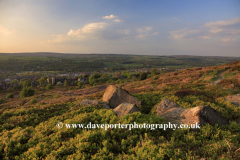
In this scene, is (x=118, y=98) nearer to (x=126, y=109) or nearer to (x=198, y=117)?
(x=126, y=109)

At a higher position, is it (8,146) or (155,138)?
(155,138)

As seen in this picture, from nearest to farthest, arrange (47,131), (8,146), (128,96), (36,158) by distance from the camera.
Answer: (36,158) → (8,146) → (47,131) → (128,96)

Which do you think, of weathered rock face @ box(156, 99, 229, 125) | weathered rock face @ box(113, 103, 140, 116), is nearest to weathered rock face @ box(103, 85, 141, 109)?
weathered rock face @ box(113, 103, 140, 116)

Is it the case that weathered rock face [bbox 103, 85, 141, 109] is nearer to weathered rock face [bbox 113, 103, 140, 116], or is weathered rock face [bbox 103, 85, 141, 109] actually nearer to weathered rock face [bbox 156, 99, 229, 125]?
weathered rock face [bbox 113, 103, 140, 116]

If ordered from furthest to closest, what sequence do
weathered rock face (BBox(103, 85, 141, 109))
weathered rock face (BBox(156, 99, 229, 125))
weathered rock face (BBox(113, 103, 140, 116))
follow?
weathered rock face (BBox(103, 85, 141, 109))
weathered rock face (BBox(113, 103, 140, 116))
weathered rock face (BBox(156, 99, 229, 125))

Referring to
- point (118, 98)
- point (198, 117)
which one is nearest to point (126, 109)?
point (198, 117)

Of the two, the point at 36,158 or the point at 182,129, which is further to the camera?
the point at 182,129

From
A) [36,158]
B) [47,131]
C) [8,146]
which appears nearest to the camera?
[36,158]

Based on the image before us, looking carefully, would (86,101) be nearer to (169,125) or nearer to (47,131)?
(47,131)

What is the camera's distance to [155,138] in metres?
5.68

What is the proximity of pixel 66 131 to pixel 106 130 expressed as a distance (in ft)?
7.23

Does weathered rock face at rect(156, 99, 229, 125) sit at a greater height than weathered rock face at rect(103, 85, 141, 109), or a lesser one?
greater

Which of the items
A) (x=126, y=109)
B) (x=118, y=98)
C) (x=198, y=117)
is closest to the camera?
(x=198, y=117)

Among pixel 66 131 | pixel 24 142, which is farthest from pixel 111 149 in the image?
pixel 24 142
